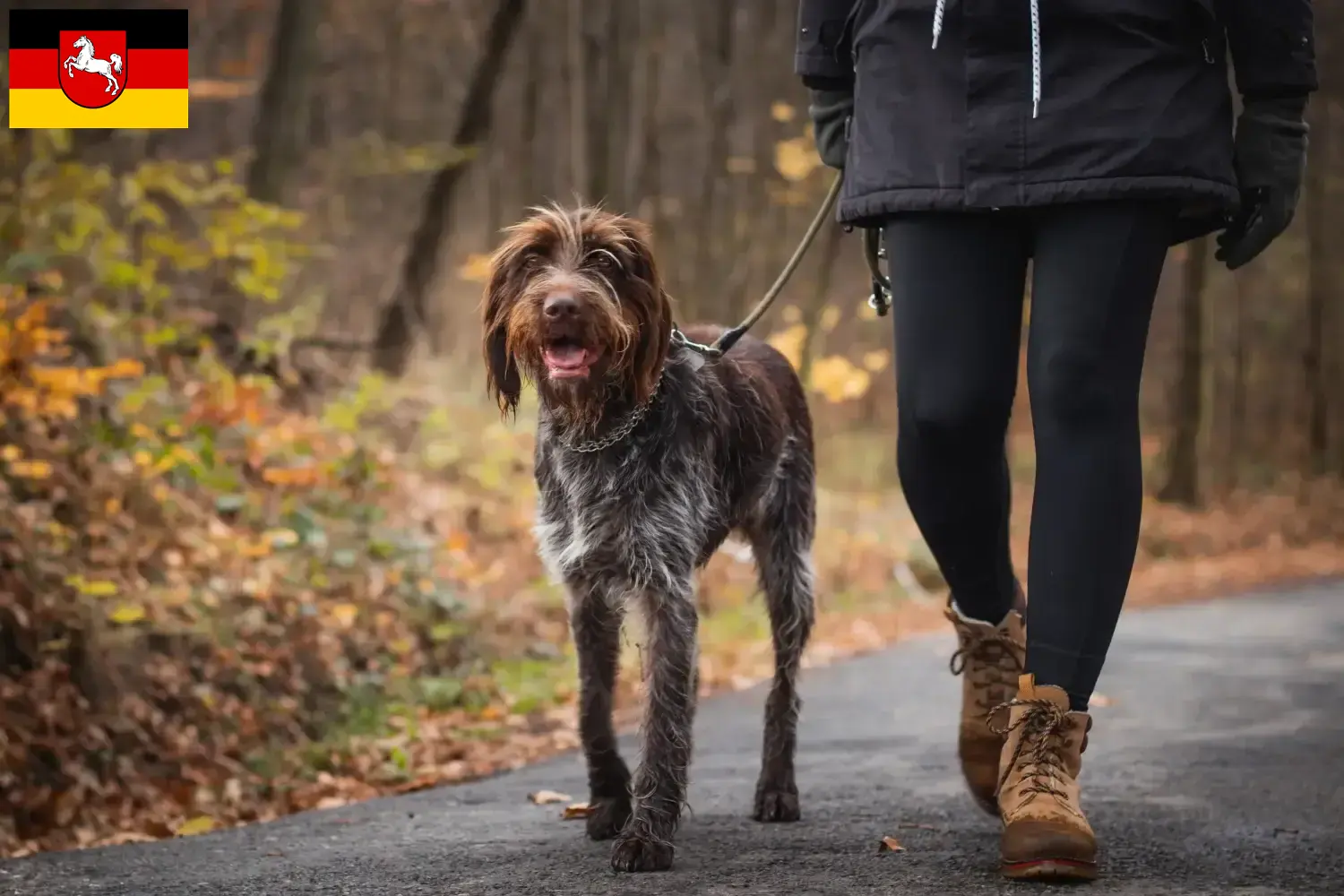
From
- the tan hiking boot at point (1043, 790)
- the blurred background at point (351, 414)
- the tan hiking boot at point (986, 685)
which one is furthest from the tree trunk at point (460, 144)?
the tan hiking boot at point (1043, 790)

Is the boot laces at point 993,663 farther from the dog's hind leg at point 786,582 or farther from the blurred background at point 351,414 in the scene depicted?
the blurred background at point 351,414

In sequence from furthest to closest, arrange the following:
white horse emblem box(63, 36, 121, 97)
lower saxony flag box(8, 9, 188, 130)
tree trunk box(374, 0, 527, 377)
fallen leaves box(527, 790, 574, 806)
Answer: tree trunk box(374, 0, 527, 377) < white horse emblem box(63, 36, 121, 97) < lower saxony flag box(8, 9, 188, 130) < fallen leaves box(527, 790, 574, 806)

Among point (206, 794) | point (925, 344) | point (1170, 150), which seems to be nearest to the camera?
point (1170, 150)

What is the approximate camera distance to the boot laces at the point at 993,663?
3879 mm

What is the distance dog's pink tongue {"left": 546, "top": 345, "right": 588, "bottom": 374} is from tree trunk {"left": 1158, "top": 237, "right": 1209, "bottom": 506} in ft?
57.0

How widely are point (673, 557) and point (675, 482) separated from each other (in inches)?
8.1

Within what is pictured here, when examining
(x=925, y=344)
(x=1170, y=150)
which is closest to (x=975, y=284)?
(x=925, y=344)

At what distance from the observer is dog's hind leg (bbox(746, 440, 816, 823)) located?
4453 millimetres

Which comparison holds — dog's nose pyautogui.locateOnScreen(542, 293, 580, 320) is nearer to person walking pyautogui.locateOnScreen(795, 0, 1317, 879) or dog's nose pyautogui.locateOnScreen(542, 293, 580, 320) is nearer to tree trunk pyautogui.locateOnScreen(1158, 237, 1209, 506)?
person walking pyautogui.locateOnScreen(795, 0, 1317, 879)

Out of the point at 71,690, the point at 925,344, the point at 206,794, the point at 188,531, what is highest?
the point at 925,344

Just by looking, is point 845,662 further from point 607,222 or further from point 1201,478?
point 1201,478

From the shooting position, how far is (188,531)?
7430 mm

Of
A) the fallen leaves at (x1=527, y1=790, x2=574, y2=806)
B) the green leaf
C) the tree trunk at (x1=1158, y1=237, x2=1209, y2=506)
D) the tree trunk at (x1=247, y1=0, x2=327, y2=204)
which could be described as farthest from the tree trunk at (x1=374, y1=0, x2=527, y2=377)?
the tree trunk at (x1=1158, y1=237, x2=1209, y2=506)

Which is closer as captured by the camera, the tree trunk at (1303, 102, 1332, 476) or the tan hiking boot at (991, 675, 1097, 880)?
the tan hiking boot at (991, 675, 1097, 880)
